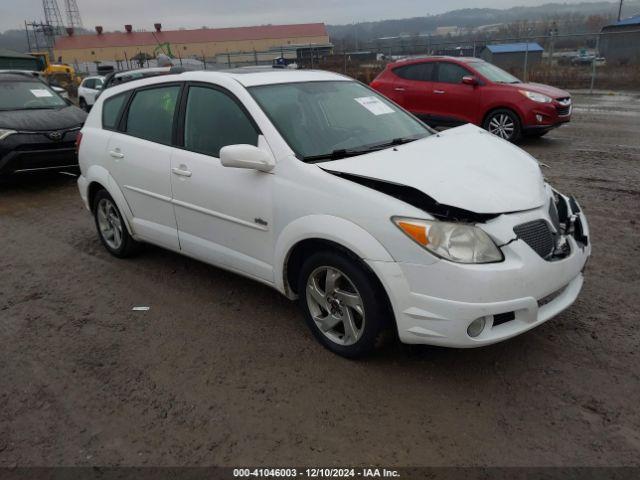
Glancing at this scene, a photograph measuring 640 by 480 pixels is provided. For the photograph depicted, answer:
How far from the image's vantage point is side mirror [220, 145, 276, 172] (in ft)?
11.2

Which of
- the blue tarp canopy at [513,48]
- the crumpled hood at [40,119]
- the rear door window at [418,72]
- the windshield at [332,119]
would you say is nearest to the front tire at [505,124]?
the rear door window at [418,72]

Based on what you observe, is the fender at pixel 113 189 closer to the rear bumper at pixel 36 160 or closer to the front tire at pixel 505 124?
the rear bumper at pixel 36 160

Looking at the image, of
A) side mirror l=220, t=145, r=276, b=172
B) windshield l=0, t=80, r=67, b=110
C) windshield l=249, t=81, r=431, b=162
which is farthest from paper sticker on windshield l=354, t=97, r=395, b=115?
windshield l=0, t=80, r=67, b=110

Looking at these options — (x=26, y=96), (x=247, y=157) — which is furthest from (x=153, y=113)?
(x=26, y=96)

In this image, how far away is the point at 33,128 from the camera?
8.18 meters

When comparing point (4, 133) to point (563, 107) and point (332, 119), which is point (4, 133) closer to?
point (332, 119)

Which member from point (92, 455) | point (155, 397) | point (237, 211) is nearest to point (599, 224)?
point (237, 211)

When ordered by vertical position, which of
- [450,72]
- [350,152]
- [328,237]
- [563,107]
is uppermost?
[350,152]

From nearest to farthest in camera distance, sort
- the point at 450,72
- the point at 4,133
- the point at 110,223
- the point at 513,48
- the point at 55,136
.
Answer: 1. the point at 110,223
2. the point at 4,133
3. the point at 55,136
4. the point at 450,72
5. the point at 513,48

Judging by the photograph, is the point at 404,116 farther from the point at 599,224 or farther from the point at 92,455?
the point at 92,455

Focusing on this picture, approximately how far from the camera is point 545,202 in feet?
10.7

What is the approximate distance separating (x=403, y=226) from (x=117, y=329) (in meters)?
2.35

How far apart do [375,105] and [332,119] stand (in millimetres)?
561

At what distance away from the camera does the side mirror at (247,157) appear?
3.41 metres
